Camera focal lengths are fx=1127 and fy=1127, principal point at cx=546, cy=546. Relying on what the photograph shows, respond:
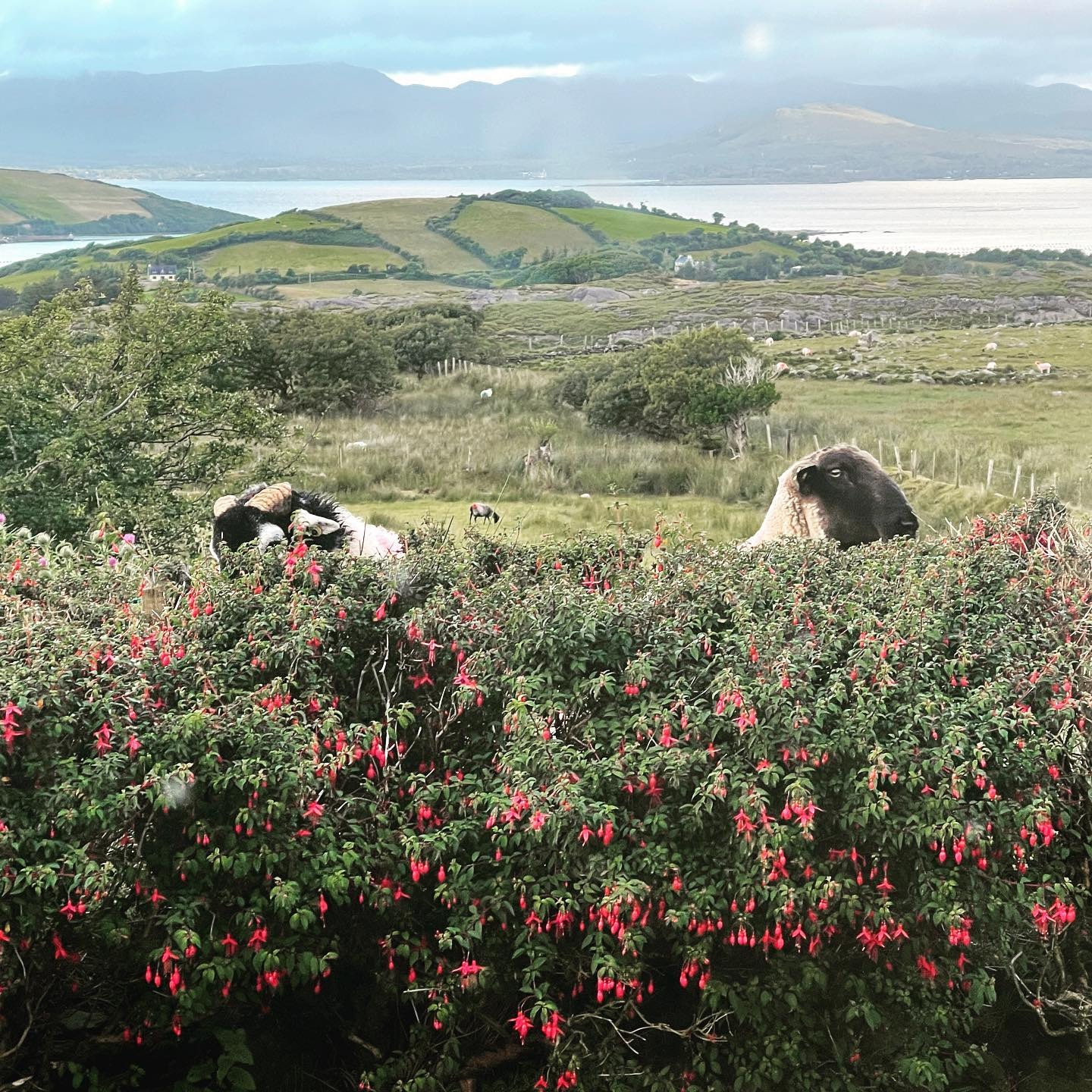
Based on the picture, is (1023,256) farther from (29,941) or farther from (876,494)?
(29,941)

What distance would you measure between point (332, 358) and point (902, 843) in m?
31.1

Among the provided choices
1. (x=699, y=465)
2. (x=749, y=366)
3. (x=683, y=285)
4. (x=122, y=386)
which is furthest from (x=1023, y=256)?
(x=122, y=386)

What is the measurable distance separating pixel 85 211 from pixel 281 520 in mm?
134725

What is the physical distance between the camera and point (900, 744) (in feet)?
14.6

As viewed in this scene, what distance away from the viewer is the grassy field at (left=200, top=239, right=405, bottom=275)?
89.5 meters

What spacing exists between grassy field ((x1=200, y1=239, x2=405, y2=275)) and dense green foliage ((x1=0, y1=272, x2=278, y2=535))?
7332 centimetres

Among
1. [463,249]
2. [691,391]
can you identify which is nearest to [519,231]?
[463,249]

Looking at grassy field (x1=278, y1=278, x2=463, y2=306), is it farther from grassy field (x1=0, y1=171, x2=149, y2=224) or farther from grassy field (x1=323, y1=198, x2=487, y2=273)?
grassy field (x1=0, y1=171, x2=149, y2=224)

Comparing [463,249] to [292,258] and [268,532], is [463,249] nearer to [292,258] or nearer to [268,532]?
[292,258]

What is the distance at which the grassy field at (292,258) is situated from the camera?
89500 millimetres

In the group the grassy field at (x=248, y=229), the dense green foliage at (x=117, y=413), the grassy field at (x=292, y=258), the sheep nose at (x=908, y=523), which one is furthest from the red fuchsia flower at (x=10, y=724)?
the grassy field at (x=248, y=229)

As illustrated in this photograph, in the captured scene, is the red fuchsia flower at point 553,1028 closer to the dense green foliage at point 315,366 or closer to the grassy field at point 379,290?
the dense green foliage at point 315,366

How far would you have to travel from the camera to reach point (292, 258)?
3674 inches

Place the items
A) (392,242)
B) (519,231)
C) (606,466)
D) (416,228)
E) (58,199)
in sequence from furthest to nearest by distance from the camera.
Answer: (58,199), (519,231), (416,228), (392,242), (606,466)
